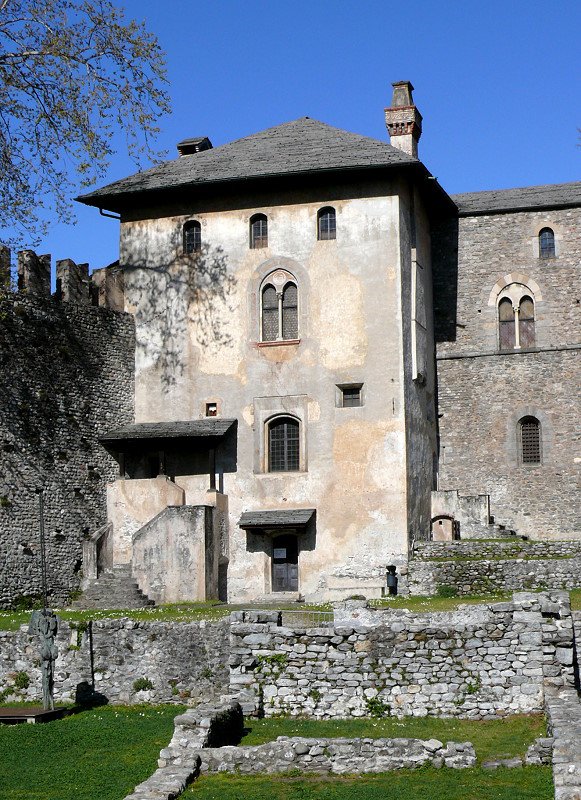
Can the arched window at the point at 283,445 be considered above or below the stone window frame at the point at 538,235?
below

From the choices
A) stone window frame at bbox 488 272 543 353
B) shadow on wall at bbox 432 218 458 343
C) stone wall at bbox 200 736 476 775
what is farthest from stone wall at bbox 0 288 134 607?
stone wall at bbox 200 736 476 775

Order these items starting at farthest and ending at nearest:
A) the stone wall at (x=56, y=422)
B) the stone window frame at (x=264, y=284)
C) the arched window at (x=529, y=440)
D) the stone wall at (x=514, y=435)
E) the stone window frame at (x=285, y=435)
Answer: the arched window at (x=529, y=440)
the stone wall at (x=514, y=435)
the stone window frame at (x=264, y=284)
the stone window frame at (x=285, y=435)
the stone wall at (x=56, y=422)

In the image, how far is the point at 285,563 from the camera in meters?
33.9

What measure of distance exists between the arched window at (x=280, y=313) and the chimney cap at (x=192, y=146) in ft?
26.0

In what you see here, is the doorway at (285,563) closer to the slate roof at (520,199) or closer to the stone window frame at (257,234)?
the stone window frame at (257,234)

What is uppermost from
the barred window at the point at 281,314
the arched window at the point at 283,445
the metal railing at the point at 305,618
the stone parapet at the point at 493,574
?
the barred window at the point at 281,314

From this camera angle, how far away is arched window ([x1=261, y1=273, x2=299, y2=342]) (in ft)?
114

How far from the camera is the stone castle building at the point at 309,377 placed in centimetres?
3325

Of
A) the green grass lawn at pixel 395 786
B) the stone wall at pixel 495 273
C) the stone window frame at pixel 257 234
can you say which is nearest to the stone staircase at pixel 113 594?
the stone window frame at pixel 257 234

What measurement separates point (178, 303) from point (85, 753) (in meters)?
19.0

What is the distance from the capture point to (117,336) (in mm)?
35281

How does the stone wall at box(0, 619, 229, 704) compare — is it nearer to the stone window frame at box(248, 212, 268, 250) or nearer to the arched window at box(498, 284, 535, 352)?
the stone window frame at box(248, 212, 268, 250)

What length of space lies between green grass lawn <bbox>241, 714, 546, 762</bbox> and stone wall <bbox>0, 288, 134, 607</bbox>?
13.0 meters

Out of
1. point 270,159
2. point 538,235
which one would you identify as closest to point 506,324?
point 538,235
